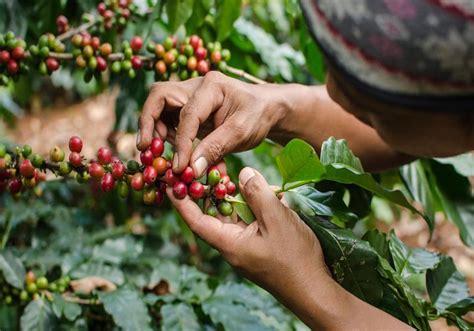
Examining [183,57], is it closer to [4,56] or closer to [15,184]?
[4,56]

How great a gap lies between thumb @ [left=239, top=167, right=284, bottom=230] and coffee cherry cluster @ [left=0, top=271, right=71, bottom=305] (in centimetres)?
70

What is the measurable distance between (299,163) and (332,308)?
0.83 feet

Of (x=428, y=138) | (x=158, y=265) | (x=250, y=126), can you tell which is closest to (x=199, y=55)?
(x=250, y=126)

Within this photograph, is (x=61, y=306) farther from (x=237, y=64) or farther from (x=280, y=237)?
(x=237, y=64)

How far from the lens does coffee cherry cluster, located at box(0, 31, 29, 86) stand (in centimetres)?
145

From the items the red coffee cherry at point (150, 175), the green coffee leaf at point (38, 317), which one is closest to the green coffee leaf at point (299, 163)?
the red coffee cherry at point (150, 175)

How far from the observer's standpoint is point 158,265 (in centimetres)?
173

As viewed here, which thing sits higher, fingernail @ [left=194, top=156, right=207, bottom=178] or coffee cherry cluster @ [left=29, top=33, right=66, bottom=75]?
fingernail @ [left=194, top=156, right=207, bottom=178]

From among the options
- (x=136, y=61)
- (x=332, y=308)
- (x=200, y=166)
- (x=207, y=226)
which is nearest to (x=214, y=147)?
(x=200, y=166)

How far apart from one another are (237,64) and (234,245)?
952 millimetres

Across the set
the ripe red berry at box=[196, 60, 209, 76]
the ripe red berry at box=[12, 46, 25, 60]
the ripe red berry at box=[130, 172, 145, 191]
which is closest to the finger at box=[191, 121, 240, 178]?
the ripe red berry at box=[130, 172, 145, 191]

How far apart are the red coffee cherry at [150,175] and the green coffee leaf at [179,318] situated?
43cm

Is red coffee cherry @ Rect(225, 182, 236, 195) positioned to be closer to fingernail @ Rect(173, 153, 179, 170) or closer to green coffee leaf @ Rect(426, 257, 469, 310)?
fingernail @ Rect(173, 153, 179, 170)

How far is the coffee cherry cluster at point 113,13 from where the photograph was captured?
1656 millimetres
